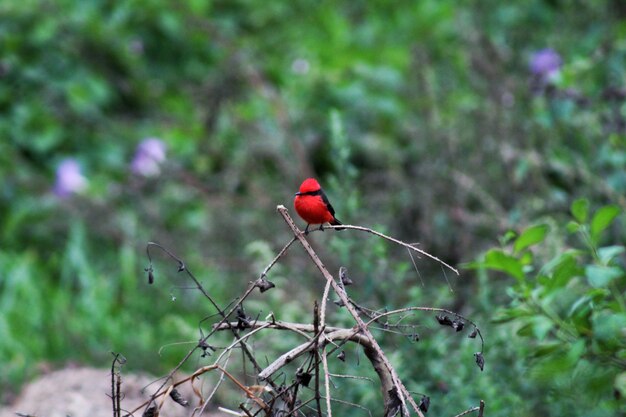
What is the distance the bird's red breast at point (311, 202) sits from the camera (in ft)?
7.70

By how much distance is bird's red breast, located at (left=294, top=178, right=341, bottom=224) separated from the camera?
7.70 feet

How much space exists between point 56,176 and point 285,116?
1622 millimetres

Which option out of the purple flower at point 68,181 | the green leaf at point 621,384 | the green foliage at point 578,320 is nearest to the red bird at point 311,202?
the green foliage at point 578,320

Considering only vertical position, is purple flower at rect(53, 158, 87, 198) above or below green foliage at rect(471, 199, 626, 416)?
above

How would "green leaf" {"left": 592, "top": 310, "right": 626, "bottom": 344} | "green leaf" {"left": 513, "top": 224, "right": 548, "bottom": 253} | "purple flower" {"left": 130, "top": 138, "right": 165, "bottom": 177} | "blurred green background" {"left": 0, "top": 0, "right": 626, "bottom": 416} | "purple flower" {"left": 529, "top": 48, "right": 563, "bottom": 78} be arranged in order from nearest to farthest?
A: "green leaf" {"left": 592, "top": 310, "right": 626, "bottom": 344} → "green leaf" {"left": 513, "top": 224, "right": 548, "bottom": 253} → "blurred green background" {"left": 0, "top": 0, "right": 626, "bottom": 416} → "purple flower" {"left": 529, "top": 48, "right": 563, "bottom": 78} → "purple flower" {"left": 130, "top": 138, "right": 165, "bottom": 177}

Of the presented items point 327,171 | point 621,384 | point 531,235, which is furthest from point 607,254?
point 327,171

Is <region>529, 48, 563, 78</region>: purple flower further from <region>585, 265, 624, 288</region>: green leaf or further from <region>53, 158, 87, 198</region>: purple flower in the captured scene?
<region>53, 158, 87, 198</region>: purple flower

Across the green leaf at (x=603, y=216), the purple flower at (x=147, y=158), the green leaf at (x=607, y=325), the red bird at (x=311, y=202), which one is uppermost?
the purple flower at (x=147, y=158)

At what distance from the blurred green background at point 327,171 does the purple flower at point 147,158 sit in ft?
0.09

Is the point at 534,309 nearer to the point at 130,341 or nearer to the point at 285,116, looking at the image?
the point at 130,341

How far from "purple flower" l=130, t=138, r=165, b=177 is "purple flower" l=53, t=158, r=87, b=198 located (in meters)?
0.32

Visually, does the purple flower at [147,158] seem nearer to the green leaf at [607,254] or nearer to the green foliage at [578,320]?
the green foliage at [578,320]

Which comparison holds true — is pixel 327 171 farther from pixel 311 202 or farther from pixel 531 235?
pixel 531 235

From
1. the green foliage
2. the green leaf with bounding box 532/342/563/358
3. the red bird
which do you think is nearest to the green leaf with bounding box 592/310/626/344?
the green foliage
